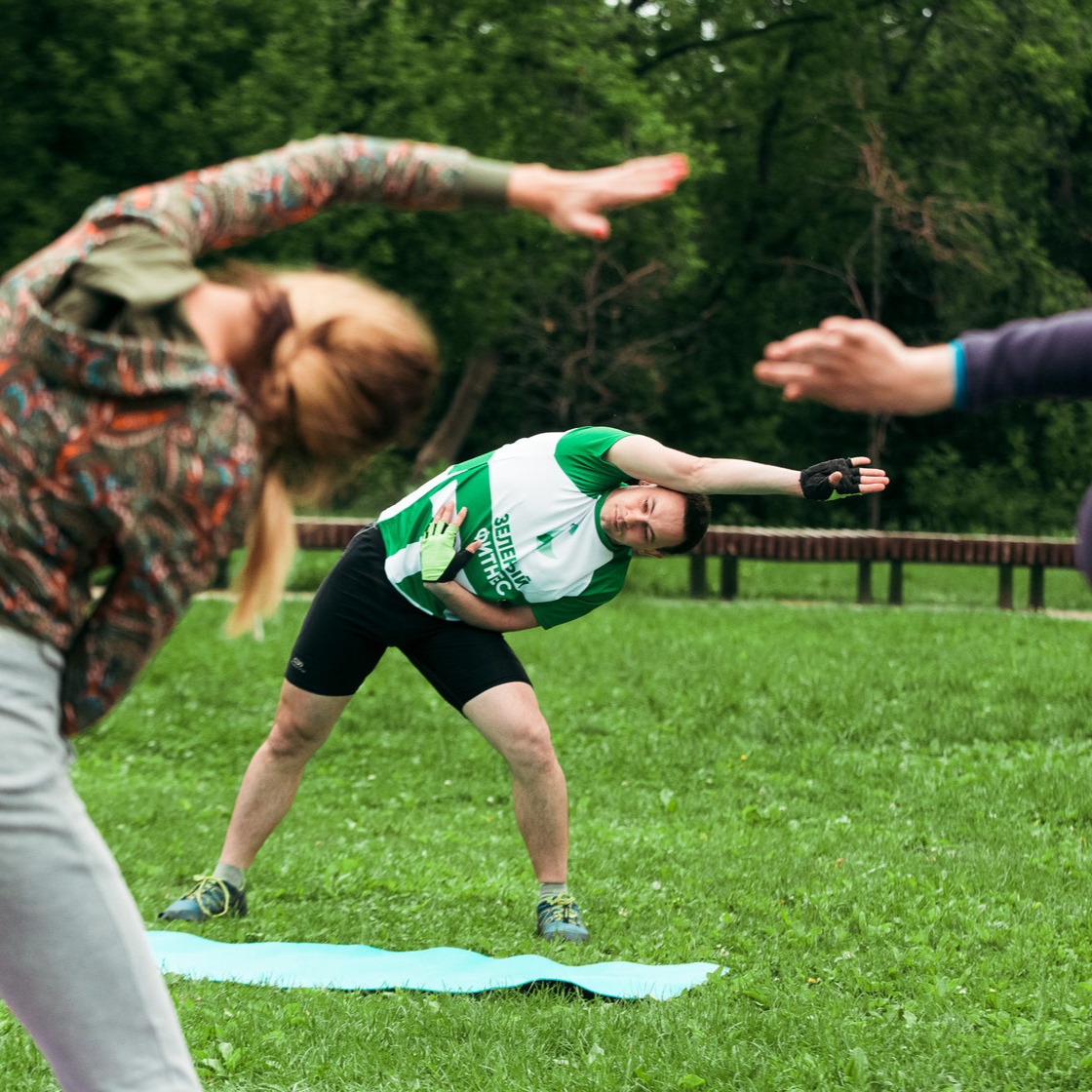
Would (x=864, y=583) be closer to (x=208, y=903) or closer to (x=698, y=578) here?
(x=698, y=578)

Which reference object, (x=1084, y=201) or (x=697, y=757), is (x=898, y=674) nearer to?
(x=697, y=757)

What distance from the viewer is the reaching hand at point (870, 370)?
1960 mm

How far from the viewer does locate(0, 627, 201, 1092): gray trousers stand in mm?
1938

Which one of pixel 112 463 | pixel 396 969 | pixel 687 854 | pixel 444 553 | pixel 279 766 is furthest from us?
pixel 687 854

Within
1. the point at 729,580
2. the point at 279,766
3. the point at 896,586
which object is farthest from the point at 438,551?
the point at 896,586

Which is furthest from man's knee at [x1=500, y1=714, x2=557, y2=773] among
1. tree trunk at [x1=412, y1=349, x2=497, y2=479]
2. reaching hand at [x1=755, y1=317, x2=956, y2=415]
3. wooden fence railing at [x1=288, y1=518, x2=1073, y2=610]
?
tree trunk at [x1=412, y1=349, x2=497, y2=479]

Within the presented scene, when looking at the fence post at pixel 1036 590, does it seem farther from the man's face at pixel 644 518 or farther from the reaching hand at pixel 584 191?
the reaching hand at pixel 584 191

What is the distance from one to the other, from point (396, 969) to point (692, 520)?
173 cm

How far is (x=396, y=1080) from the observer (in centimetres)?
365

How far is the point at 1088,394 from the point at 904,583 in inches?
785

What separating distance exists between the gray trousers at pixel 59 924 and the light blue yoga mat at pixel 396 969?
245cm

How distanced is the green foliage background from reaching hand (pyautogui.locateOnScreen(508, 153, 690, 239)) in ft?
51.1

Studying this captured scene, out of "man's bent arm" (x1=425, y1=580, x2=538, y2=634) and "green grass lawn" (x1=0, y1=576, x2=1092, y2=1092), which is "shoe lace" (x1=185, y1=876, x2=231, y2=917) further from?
"man's bent arm" (x1=425, y1=580, x2=538, y2=634)

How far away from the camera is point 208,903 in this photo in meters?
5.29
